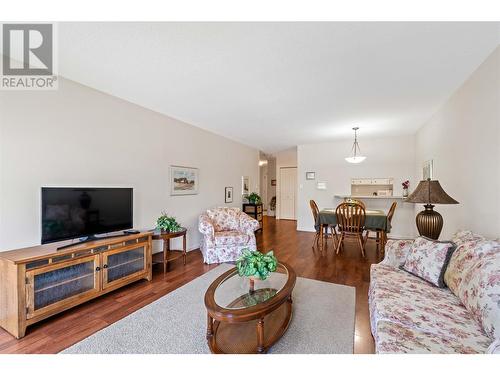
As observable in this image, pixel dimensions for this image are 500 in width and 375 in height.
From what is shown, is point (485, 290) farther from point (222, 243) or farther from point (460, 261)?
point (222, 243)

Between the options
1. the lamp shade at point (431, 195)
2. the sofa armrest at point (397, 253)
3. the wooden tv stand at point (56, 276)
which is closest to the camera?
the wooden tv stand at point (56, 276)

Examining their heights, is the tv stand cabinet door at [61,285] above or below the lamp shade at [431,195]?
below

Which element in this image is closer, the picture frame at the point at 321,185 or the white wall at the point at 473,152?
the white wall at the point at 473,152

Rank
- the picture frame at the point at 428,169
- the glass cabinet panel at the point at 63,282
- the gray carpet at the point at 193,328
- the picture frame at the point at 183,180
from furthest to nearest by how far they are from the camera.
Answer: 1. the picture frame at the point at 183,180
2. the picture frame at the point at 428,169
3. the glass cabinet panel at the point at 63,282
4. the gray carpet at the point at 193,328

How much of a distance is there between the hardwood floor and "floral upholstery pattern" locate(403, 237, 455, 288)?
62 centimetres

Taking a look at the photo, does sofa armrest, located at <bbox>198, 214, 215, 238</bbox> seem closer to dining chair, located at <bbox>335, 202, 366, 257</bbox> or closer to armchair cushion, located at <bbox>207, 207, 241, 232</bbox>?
armchair cushion, located at <bbox>207, 207, 241, 232</bbox>

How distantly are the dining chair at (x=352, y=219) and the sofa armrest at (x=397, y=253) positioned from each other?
1507 mm

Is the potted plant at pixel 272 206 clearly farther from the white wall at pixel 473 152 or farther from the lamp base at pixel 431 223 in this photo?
the lamp base at pixel 431 223

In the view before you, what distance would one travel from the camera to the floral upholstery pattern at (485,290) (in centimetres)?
118

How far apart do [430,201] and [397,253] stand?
675 millimetres

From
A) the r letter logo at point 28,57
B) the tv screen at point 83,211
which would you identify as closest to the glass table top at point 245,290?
the tv screen at point 83,211

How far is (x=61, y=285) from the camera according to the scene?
202cm
